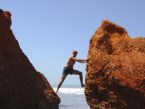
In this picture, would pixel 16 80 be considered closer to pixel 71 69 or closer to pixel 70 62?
pixel 70 62

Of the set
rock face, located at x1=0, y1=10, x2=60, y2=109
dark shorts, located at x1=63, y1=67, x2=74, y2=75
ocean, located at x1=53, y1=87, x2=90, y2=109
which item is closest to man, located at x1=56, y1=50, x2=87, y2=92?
dark shorts, located at x1=63, y1=67, x2=74, y2=75

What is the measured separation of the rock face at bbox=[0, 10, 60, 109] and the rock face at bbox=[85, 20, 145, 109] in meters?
1.57

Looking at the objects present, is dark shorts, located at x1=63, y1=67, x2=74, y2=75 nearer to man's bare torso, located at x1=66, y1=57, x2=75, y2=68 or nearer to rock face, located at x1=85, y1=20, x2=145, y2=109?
man's bare torso, located at x1=66, y1=57, x2=75, y2=68

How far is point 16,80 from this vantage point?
12.9 metres

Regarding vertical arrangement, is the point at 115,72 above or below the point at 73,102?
above

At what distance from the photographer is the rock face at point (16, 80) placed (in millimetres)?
12680

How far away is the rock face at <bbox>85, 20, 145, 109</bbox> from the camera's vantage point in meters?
12.2

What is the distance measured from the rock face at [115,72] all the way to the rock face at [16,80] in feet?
5.15

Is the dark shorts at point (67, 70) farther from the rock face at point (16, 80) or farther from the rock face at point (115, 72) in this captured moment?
the rock face at point (115, 72)

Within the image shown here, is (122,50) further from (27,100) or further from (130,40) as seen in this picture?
(27,100)

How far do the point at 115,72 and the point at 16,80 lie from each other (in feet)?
9.84

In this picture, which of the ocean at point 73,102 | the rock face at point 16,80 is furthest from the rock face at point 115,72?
the ocean at point 73,102

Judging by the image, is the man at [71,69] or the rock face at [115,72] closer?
the rock face at [115,72]

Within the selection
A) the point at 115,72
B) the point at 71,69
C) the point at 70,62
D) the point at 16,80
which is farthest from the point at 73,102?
the point at 115,72
